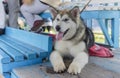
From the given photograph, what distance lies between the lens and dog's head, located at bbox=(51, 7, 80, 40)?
155cm

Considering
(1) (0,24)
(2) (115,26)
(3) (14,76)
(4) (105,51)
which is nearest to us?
(3) (14,76)

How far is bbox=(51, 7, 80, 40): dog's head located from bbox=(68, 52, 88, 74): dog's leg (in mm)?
198

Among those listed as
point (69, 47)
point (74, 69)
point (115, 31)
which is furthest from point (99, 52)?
point (115, 31)

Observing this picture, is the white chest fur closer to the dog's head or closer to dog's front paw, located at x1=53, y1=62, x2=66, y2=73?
the dog's head

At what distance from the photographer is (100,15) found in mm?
2582

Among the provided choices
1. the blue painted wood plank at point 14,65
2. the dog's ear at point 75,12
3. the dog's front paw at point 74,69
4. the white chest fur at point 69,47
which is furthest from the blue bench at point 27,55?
the dog's front paw at point 74,69

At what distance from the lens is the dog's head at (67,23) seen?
155 centimetres

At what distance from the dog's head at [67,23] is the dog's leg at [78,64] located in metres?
0.20

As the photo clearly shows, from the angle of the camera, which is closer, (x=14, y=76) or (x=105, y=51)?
(x=14, y=76)

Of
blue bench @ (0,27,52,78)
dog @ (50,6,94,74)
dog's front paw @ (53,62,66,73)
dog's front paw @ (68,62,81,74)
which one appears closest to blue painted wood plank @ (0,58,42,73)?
blue bench @ (0,27,52,78)

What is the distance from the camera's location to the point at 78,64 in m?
1.37

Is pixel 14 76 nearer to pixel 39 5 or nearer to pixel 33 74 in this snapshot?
pixel 33 74

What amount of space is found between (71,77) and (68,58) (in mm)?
392

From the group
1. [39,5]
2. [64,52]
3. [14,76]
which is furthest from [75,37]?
[39,5]
